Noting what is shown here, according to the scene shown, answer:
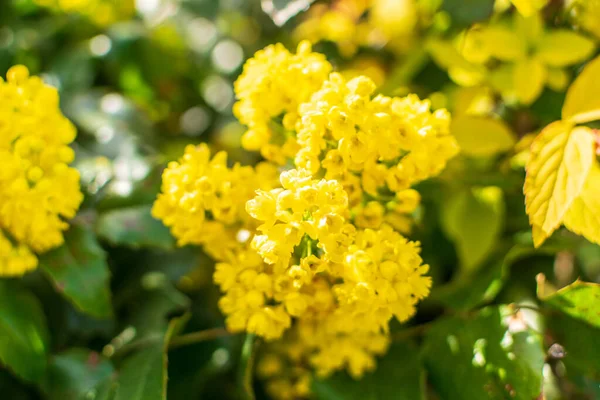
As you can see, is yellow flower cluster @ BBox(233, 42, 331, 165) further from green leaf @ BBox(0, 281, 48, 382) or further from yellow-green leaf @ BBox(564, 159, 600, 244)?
green leaf @ BBox(0, 281, 48, 382)

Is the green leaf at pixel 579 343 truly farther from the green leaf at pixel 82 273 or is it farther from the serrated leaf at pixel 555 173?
the green leaf at pixel 82 273

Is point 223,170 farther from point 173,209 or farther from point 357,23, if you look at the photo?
point 357,23

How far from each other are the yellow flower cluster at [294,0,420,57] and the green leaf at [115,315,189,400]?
90 centimetres

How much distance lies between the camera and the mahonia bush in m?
0.84

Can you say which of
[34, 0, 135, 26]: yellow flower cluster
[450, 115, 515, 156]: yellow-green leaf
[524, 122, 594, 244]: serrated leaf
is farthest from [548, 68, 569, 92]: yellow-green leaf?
[34, 0, 135, 26]: yellow flower cluster

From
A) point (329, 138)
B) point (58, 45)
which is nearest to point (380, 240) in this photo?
point (329, 138)

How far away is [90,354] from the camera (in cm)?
124

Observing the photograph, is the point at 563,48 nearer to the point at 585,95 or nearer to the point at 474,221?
the point at 585,95

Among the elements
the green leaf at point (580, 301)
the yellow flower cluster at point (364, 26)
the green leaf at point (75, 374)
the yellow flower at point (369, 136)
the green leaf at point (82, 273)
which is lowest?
the green leaf at point (75, 374)

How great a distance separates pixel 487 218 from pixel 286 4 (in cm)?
62

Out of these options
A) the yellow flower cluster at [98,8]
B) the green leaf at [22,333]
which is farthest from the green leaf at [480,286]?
the yellow flower cluster at [98,8]

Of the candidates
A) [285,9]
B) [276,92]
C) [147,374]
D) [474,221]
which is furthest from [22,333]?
[474,221]

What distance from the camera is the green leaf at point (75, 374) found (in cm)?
120

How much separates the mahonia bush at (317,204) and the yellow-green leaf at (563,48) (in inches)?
15.7
